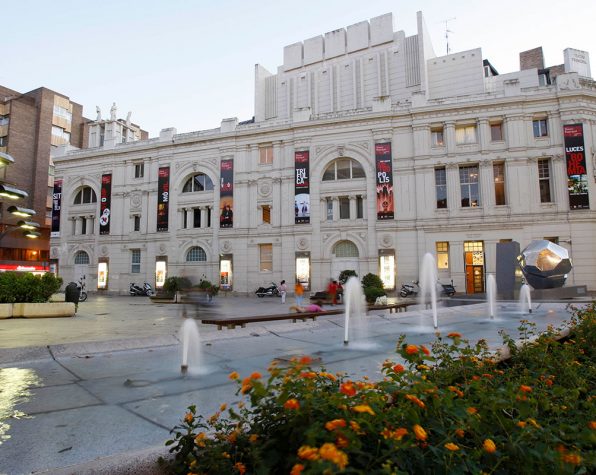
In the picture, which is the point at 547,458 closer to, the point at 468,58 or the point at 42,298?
the point at 42,298

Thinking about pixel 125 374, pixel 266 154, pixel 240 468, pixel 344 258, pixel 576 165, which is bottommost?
pixel 125 374

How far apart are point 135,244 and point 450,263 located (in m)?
28.9

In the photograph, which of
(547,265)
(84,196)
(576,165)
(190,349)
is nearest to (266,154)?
(84,196)

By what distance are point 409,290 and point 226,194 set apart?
18.0 meters

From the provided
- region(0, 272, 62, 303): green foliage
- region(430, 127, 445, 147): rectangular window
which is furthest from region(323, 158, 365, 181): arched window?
region(0, 272, 62, 303): green foliage

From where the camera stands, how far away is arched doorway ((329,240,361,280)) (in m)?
31.2

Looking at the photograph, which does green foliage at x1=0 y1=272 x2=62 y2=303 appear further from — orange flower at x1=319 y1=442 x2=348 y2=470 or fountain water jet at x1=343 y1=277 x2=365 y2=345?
orange flower at x1=319 y1=442 x2=348 y2=470

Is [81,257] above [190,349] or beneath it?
above

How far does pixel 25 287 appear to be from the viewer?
14492 millimetres

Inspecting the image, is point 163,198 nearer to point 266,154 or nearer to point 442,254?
point 266,154

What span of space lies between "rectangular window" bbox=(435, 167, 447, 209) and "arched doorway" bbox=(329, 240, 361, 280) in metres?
7.67

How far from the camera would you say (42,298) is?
1491cm

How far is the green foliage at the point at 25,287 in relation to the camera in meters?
14.2

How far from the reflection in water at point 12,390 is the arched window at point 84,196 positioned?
132ft
